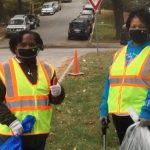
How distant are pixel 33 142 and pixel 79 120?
14.0ft

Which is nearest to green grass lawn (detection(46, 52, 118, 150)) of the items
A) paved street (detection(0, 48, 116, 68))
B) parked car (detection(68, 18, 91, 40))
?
paved street (detection(0, 48, 116, 68))

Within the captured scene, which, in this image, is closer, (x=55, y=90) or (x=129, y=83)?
(x=55, y=90)

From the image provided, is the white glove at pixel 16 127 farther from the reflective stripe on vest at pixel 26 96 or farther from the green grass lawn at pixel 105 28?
the green grass lawn at pixel 105 28

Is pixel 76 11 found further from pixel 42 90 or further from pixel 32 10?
pixel 42 90

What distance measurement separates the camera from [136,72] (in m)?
5.13

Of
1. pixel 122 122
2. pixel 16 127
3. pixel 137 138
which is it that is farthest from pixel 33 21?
pixel 137 138

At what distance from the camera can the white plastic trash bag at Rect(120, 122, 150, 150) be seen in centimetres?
459

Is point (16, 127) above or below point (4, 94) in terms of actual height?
below

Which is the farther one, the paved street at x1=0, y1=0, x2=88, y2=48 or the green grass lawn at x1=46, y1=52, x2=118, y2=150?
the paved street at x1=0, y1=0, x2=88, y2=48

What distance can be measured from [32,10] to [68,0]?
25486mm

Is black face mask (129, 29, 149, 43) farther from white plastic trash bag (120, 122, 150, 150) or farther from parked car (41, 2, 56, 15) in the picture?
parked car (41, 2, 56, 15)

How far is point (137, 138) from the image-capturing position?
4.65m

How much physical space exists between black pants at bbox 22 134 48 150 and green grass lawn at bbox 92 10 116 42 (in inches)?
1017

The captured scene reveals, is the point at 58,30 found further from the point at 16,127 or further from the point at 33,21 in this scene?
the point at 16,127
